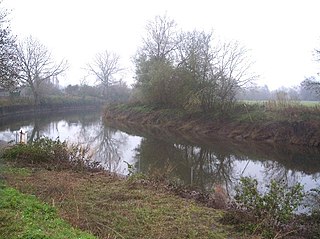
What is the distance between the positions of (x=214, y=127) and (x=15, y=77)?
1548cm

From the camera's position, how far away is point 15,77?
20.2 m

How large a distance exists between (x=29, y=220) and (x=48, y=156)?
6244 millimetres

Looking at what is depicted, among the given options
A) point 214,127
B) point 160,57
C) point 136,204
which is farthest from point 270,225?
point 160,57

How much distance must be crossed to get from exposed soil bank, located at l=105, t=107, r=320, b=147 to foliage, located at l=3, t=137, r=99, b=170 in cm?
1537

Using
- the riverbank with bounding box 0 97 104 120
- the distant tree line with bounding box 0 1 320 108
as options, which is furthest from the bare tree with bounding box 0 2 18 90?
the riverbank with bounding box 0 97 104 120

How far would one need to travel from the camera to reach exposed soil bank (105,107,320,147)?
72.9 feet

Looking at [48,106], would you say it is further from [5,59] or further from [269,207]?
[269,207]

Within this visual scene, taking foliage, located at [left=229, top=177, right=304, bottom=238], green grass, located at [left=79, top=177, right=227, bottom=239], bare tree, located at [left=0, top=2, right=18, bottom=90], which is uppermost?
bare tree, located at [left=0, top=2, right=18, bottom=90]

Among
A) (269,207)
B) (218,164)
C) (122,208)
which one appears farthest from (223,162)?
(122,208)

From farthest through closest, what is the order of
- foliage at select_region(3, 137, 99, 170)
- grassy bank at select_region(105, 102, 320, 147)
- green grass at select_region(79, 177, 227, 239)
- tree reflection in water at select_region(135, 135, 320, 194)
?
grassy bank at select_region(105, 102, 320, 147), tree reflection in water at select_region(135, 135, 320, 194), foliage at select_region(3, 137, 99, 170), green grass at select_region(79, 177, 227, 239)

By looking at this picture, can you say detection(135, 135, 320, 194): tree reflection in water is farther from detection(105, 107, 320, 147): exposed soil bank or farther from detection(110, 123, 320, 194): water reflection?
detection(105, 107, 320, 147): exposed soil bank

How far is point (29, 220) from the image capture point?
5.36 m

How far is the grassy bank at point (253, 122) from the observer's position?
A: 22562mm

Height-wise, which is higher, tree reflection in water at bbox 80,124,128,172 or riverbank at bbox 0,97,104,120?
riverbank at bbox 0,97,104,120
